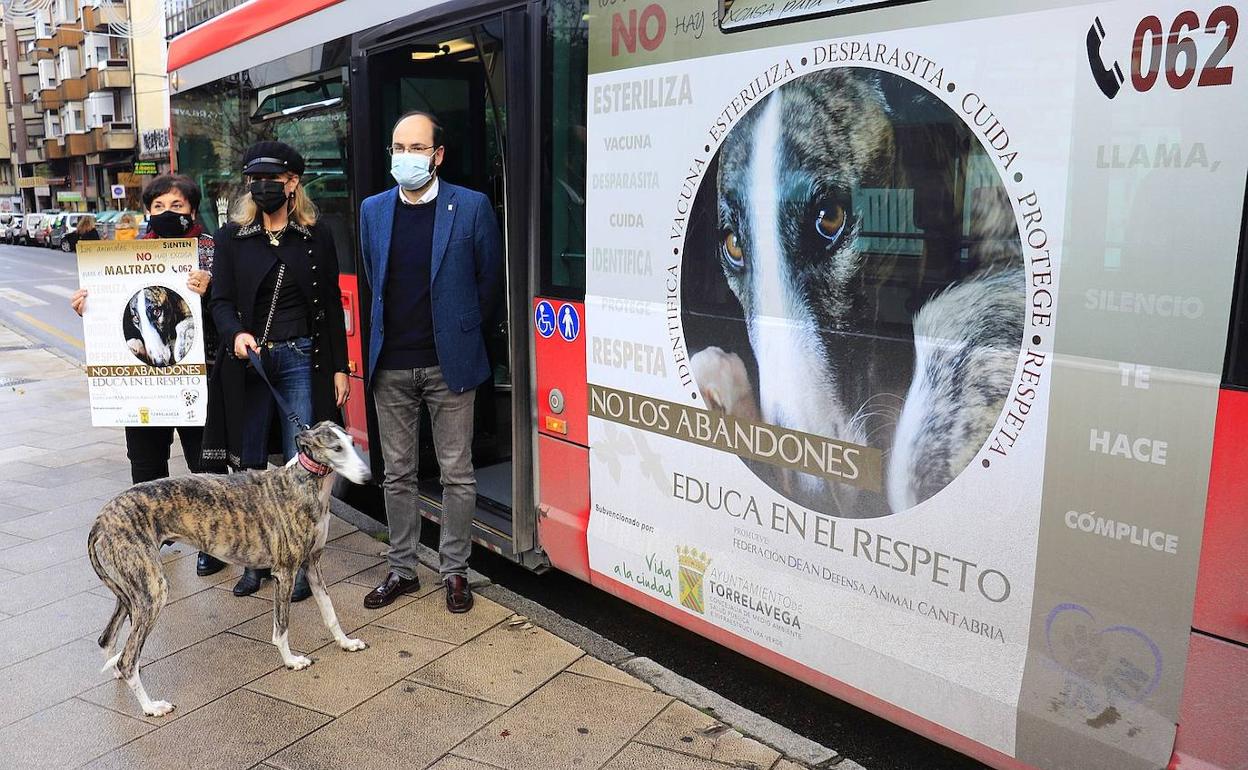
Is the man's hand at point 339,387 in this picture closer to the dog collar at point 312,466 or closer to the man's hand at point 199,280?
the dog collar at point 312,466

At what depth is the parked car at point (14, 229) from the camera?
48969 mm

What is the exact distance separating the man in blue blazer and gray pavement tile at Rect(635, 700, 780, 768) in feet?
4.30

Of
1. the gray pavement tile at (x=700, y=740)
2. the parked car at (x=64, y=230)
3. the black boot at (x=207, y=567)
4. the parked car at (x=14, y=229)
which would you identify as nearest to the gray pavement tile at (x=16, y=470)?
the black boot at (x=207, y=567)

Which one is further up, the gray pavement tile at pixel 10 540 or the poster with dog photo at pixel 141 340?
the poster with dog photo at pixel 141 340

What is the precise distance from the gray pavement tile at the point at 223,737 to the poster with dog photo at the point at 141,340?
6.15ft

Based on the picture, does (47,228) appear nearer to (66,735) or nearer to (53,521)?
(53,521)

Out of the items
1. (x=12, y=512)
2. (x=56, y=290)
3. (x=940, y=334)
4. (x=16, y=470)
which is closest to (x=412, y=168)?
(x=940, y=334)

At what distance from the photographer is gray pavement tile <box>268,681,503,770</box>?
10.8 feet

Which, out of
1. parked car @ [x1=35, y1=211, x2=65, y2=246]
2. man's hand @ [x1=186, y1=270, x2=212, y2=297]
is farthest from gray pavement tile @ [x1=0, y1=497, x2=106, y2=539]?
parked car @ [x1=35, y1=211, x2=65, y2=246]

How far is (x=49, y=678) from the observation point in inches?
154

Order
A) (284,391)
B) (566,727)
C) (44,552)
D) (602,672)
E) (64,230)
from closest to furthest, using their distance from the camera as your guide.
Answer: (566,727) < (602,672) < (284,391) < (44,552) < (64,230)

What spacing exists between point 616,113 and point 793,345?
1219 mm

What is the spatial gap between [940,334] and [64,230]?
46.0 m

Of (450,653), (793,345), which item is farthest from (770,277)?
(450,653)
